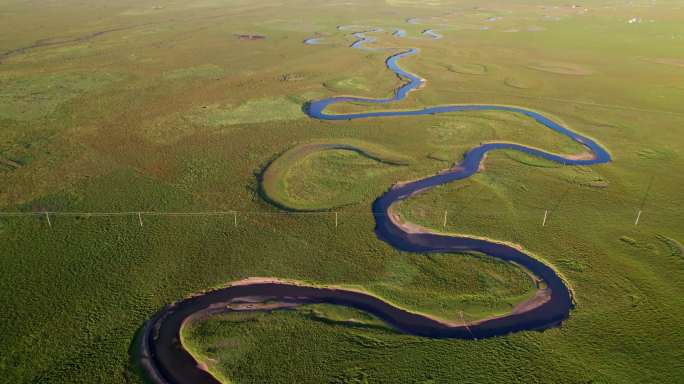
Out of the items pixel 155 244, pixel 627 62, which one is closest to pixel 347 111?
pixel 155 244

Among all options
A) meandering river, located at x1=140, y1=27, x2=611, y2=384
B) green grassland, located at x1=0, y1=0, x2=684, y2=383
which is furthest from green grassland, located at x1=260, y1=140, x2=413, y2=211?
meandering river, located at x1=140, y1=27, x2=611, y2=384

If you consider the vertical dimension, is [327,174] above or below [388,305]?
above

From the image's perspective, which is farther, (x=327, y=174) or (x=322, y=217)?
(x=327, y=174)

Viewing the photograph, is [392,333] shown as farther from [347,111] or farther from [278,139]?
[347,111]

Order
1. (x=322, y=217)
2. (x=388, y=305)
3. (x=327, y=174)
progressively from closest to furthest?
1. (x=388, y=305)
2. (x=322, y=217)
3. (x=327, y=174)

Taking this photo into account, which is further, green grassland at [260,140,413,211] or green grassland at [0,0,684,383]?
green grassland at [260,140,413,211]

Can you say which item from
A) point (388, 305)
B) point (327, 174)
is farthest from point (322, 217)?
point (388, 305)

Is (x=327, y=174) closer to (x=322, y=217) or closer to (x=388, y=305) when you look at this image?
(x=322, y=217)

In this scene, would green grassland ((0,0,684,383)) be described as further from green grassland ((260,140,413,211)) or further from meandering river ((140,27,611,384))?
meandering river ((140,27,611,384))

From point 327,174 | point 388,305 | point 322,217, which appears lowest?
point 388,305

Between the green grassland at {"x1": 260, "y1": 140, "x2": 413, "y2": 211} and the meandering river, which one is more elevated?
the green grassland at {"x1": 260, "y1": 140, "x2": 413, "y2": 211}
